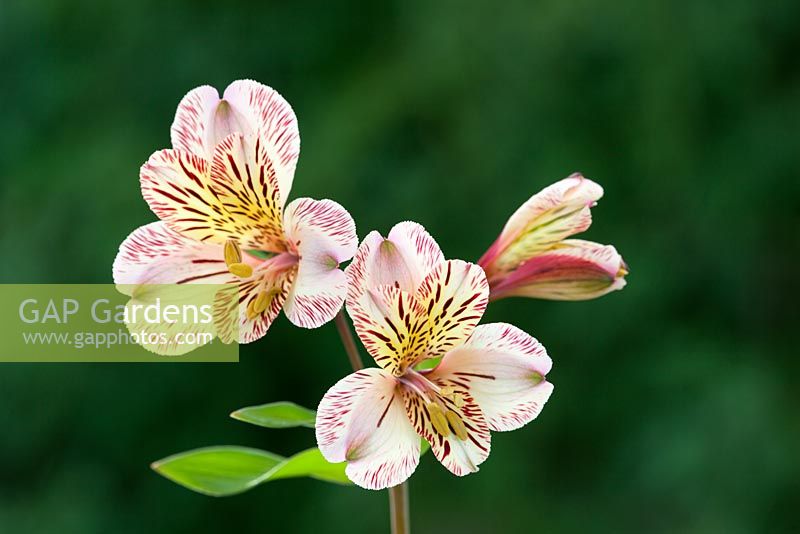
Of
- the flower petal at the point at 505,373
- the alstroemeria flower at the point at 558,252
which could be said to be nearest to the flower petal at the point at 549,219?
the alstroemeria flower at the point at 558,252

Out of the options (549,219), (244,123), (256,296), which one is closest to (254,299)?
(256,296)

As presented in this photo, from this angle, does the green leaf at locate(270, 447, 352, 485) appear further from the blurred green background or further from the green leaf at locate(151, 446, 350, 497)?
the blurred green background

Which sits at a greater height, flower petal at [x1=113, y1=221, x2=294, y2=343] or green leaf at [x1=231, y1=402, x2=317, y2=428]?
flower petal at [x1=113, y1=221, x2=294, y2=343]

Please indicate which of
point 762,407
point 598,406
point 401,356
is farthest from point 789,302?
point 401,356

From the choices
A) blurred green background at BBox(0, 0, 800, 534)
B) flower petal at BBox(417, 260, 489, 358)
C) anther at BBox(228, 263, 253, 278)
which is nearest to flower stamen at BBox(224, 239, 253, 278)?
anther at BBox(228, 263, 253, 278)

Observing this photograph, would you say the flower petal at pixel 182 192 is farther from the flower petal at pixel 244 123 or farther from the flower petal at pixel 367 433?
the flower petal at pixel 367 433
